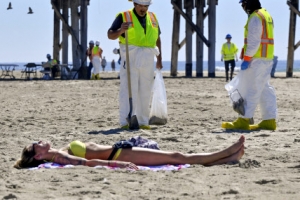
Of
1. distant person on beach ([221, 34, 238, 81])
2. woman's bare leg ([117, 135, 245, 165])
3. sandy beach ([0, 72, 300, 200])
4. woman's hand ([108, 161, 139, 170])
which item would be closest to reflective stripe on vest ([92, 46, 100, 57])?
distant person on beach ([221, 34, 238, 81])

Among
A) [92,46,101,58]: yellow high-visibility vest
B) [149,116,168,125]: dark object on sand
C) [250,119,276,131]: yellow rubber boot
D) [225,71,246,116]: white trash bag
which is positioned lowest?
[149,116,168,125]: dark object on sand

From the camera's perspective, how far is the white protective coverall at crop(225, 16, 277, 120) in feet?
33.8

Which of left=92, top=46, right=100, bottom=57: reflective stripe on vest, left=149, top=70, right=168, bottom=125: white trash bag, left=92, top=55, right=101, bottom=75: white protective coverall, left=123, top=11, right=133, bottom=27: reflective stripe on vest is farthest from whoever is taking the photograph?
left=92, top=46, right=100, bottom=57: reflective stripe on vest

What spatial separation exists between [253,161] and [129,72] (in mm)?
3719

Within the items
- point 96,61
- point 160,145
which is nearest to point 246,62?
point 160,145

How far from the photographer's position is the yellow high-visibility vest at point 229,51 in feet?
81.7

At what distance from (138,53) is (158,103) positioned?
94 cm

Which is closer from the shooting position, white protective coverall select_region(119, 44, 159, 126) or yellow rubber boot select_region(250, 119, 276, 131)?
yellow rubber boot select_region(250, 119, 276, 131)

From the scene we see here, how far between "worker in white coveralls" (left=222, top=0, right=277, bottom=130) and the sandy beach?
279mm

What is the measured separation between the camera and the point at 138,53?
10633mm

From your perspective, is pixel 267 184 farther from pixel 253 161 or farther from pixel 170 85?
pixel 170 85

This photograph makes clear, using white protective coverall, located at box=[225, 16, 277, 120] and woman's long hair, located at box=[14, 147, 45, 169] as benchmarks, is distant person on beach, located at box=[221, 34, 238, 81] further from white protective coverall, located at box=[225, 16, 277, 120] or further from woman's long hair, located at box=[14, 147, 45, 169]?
woman's long hair, located at box=[14, 147, 45, 169]

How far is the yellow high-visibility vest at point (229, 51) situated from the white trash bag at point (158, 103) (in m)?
13.9

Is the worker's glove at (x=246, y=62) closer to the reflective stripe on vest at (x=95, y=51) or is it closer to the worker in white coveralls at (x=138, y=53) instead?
the worker in white coveralls at (x=138, y=53)
